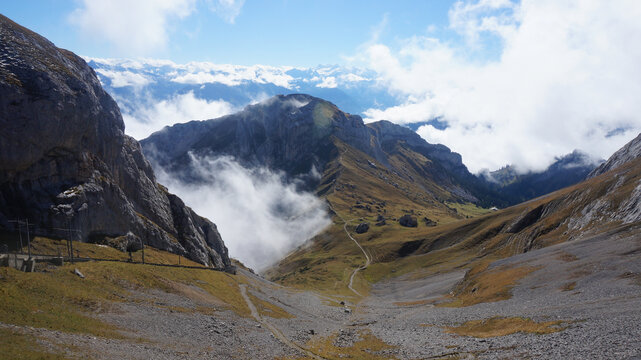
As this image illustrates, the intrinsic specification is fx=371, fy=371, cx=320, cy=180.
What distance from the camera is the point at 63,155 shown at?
87.7 metres

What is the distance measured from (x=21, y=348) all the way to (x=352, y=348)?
41521 mm

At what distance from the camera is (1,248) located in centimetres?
6400

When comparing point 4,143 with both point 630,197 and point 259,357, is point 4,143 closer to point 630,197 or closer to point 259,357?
point 259,357

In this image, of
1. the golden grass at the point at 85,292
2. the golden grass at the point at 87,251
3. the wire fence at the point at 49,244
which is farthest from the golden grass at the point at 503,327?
the golden grass at the point at 87,251

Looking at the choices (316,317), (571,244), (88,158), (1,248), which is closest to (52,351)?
(1,248)

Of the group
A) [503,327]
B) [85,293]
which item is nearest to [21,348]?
[85,293]

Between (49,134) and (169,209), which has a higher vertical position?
(49,134)

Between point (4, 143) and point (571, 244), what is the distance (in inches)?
5544

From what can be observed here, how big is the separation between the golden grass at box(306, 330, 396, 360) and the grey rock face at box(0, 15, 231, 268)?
198 feet

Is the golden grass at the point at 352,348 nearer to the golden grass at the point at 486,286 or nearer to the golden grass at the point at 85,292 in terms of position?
the golden grass at the point at 85,292

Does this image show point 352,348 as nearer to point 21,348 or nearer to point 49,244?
point 21,348

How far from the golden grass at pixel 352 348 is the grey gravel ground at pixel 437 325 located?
1.50m

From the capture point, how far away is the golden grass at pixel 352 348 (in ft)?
168

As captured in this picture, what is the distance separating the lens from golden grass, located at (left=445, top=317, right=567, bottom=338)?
157 ft
